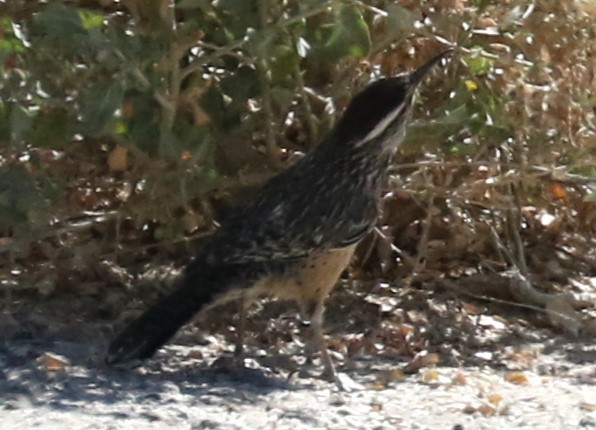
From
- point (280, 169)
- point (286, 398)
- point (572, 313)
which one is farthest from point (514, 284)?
point (286, 398)

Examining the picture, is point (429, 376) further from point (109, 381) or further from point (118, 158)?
point (118, 158)

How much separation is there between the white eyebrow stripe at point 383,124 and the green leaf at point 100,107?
99 centimetres

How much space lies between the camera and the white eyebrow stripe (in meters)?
5.30

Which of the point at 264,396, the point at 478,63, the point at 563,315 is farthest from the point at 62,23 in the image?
the point at 563,315

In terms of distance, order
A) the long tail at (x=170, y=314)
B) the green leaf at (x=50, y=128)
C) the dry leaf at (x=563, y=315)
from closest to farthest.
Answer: the long tail at (x=170, y=314) < the green leaf at (x=50, y=128) < the dry leaf at (x=563, y=315)

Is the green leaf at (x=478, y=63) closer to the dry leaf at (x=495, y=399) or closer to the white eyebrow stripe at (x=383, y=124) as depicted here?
the white eyebrow stripe at (x=383, y=124)

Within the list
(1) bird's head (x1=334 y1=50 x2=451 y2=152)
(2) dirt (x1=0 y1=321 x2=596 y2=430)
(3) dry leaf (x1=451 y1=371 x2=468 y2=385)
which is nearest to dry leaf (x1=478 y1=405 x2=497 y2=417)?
(2) dirt (x1=0 y1=321 x2=596 y2=430)

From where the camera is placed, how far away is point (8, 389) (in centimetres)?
493

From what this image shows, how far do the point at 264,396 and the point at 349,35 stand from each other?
1209 mm

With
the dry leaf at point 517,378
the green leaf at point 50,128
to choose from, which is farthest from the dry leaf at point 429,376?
the green leaf at point 50,128

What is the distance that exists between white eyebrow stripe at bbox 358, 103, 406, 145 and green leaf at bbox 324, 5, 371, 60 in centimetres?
31

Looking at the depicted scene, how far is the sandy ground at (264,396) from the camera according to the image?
4.66 m

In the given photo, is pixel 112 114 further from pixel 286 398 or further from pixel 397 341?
pixel 397 341

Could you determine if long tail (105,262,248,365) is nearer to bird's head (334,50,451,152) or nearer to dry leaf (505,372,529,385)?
bird's head (334,50,451,152)
